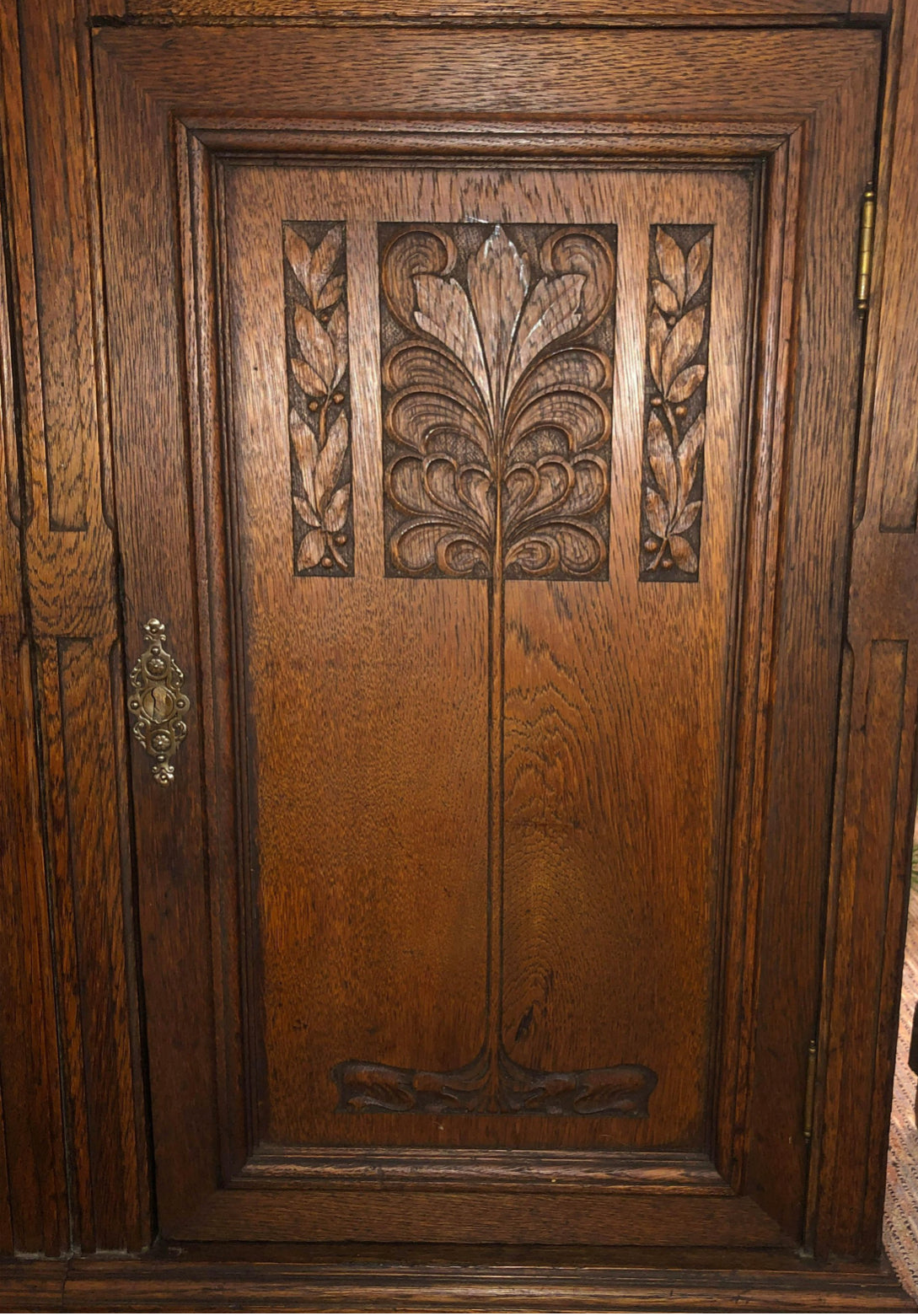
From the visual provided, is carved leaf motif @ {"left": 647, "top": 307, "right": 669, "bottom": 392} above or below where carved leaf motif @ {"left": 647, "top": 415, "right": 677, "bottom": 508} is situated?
above

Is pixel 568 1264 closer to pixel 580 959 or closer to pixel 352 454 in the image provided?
pixel 580 959

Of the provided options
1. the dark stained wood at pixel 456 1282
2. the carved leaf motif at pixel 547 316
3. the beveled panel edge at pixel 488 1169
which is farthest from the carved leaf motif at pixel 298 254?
the dark stained wood at pixel 456 1282

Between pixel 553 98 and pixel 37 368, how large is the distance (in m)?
0.66

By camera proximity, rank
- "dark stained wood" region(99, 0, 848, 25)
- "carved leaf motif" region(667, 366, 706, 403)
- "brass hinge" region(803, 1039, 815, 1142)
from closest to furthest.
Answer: "dark stained wood" region(99, 0, 848, 25)
"carved leaf motif" region(667, 366, 706, 403)
"brass hinge" region(803, 1039, 815, 1142)

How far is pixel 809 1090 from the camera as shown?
1.42 metres

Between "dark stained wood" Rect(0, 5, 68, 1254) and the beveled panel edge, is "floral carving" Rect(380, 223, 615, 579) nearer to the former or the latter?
"dark stained wood" Rect(0, 5, 68, 1254)

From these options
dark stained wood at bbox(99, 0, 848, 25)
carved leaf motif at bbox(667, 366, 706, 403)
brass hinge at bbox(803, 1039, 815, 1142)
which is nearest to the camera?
dark stained wood at bbox(99, 0, 848, 25)

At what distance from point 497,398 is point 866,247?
1.44 feet

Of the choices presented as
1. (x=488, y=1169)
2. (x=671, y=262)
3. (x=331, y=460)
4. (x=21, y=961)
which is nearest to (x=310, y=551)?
(x=331, y=460)

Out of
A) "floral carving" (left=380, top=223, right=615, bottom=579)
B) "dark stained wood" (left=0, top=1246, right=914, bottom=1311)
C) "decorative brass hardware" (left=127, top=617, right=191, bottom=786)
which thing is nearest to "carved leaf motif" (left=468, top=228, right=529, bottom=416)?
"floral carving" (left=380, top=223, right=615, bottom=579)

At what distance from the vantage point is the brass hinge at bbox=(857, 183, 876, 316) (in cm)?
122

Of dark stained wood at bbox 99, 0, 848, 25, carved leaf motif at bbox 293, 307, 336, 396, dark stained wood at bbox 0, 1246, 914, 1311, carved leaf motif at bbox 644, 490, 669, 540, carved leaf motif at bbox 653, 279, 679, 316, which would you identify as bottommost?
dark stained wood at bbox 0, 1246, 914, 1311

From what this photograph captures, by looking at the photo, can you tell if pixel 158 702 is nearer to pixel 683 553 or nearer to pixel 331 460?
pixel 331 460

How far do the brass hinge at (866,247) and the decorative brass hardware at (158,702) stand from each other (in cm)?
90
